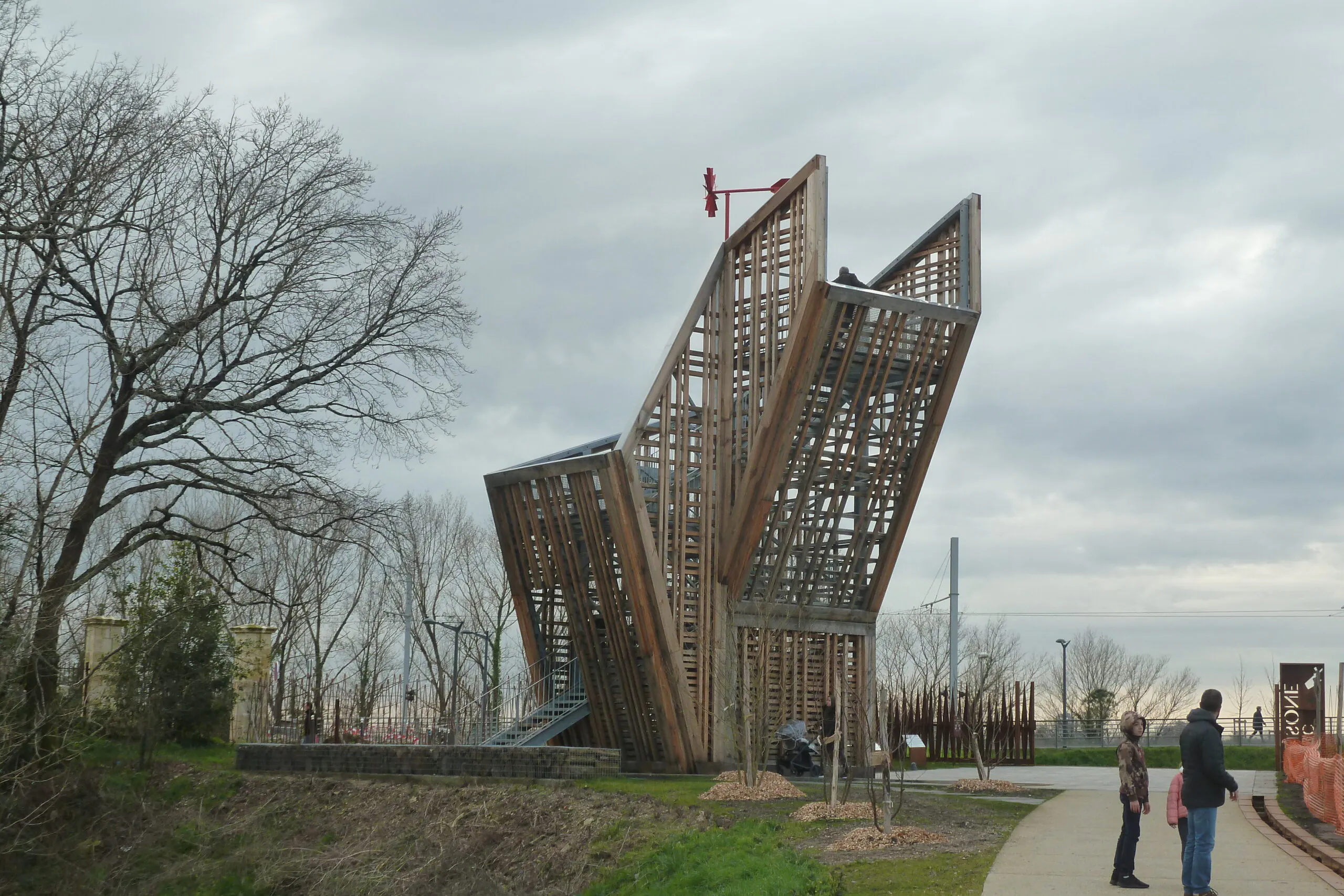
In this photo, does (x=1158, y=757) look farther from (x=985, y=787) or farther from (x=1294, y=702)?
(x=985, y=787)

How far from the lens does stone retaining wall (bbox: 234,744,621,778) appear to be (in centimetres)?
2091

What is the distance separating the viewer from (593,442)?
2567 cm

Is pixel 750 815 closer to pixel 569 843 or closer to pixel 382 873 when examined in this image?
pixel 569 843

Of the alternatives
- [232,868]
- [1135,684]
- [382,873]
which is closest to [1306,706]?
[382,873]

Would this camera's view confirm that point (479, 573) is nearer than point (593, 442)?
No

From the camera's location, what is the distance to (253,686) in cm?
3045

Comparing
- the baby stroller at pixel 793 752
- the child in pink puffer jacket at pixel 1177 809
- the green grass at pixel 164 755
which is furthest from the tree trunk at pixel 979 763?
the green grass at pixel 164 755

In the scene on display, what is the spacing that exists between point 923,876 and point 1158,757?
2455 centimetres

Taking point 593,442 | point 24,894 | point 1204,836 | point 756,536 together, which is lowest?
point 24,894

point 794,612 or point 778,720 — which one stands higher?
point 794,612

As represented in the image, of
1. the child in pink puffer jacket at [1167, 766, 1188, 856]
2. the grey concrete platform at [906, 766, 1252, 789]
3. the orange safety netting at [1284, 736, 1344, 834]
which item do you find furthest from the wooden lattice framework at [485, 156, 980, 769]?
the child in pink puffer jacket at [1167, 766, 1188, 856]

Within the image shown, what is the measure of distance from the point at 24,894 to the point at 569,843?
27.1ft

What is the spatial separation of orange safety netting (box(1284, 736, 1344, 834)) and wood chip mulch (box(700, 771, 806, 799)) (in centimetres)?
592

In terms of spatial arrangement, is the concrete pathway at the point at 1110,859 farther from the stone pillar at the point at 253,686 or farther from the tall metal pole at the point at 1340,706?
the stone pillar at the point at 253,686
